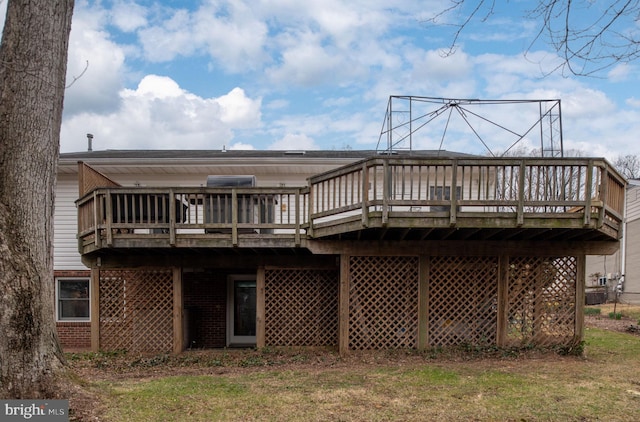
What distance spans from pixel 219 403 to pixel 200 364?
8.84 feet

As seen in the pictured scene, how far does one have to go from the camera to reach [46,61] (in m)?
4.42

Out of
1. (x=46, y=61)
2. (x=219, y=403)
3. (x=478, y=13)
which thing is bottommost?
(x=219, y=403)

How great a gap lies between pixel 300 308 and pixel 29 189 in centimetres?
536

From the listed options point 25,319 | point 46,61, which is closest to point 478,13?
point 46,61

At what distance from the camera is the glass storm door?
996 cm

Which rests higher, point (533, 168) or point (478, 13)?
point (478, 13)

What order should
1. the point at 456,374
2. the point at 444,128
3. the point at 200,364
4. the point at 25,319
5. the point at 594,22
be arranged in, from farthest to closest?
1. the point at 444,128
2. the point at 200,364
3. the point at 456,374
4. the point at 25,319
5. the point at 594,22

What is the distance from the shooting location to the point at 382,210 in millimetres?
6219

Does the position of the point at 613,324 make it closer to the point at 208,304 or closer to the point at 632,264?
the point at 632,264

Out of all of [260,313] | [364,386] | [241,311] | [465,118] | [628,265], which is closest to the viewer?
[364,386]

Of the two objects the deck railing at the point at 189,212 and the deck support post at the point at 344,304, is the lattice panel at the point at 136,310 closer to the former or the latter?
the deck railing at the point at 189,212

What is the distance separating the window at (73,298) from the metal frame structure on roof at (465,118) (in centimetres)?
813

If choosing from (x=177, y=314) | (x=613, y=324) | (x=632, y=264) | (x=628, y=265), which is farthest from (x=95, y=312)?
(x=628, y=265)

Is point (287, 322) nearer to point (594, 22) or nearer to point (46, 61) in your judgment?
point (46, 61)
